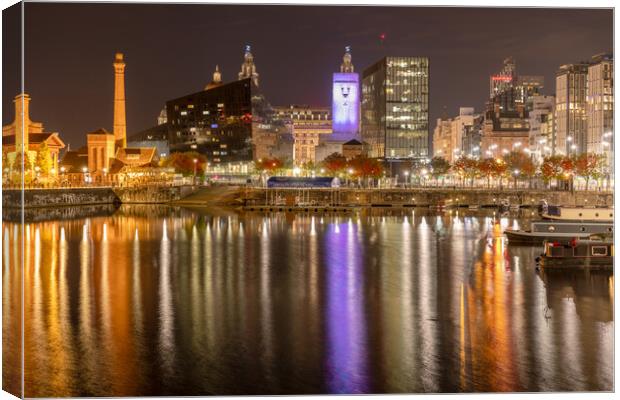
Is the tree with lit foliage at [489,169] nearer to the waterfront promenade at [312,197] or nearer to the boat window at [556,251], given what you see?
the waterfront promenade at [312,197]

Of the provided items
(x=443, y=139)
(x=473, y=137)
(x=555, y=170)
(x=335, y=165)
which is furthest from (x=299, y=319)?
(x=443, y=139)

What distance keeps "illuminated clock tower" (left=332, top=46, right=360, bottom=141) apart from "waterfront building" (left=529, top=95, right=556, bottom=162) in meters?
27.8

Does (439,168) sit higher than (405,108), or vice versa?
(405,108)

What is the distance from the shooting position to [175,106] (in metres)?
114

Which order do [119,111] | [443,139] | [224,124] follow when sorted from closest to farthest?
[119,111] < [224,124] < [443,139]

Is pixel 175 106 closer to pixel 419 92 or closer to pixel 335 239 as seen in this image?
pixel 419 92

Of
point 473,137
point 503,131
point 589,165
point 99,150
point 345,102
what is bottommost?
point 589,165

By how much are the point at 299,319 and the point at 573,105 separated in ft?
241

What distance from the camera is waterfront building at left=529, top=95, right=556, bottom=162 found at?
97938mm

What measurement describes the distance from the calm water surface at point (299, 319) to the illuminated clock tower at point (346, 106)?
8547cm

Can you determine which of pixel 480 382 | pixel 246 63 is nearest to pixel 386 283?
pixel 480 382

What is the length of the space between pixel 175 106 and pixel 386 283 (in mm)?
94376

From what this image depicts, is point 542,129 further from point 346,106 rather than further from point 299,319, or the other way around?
point 299,319

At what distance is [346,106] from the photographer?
120 m
